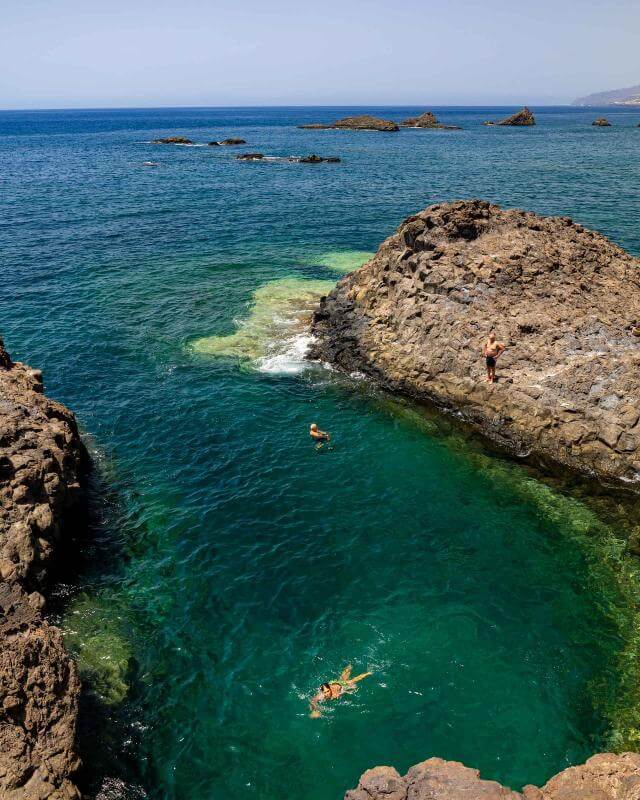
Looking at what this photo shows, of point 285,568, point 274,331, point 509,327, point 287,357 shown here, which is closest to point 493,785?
point 285,568

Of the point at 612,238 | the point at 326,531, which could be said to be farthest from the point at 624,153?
the point at 326,531

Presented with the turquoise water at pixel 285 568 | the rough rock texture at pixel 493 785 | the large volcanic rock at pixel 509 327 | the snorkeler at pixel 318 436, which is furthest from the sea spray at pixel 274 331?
the rough rock texture at pixel 493 785

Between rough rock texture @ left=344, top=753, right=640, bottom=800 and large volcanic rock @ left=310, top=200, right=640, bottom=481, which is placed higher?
large volcanic rock @ left=310, top=200, right=640, bottom=481

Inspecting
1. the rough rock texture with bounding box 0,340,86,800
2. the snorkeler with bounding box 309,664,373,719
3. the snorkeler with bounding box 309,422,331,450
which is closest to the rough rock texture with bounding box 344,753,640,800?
the snorkeler with bounding box 309,664,373,719

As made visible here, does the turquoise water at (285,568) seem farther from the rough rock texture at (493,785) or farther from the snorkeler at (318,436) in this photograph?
the rough rock texture at (493,785)

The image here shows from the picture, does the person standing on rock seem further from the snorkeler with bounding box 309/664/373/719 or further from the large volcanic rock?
the snorkeler with bounding box 309/664/373/719

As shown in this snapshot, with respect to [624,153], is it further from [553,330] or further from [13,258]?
[13,258]
